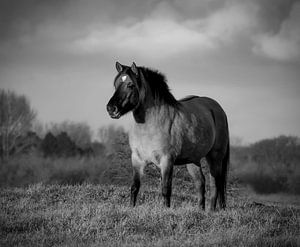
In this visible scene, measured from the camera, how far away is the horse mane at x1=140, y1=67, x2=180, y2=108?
7.82m

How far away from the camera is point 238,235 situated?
557 centimetres

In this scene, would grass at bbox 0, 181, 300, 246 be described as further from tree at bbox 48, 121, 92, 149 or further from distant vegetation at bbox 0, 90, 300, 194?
tree at bbox 48, 121, 92, 149

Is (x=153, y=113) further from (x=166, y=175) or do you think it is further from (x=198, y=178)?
(x=198, y=178)

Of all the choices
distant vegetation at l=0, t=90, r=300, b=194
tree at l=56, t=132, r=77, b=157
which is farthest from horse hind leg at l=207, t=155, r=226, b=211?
tree at l=56, t=132, r=77, b=157

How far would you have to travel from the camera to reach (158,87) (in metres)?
7.93

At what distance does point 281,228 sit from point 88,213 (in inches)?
114

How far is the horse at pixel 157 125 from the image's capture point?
732 cm

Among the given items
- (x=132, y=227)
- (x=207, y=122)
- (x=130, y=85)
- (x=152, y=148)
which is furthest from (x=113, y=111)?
(x=207, y=122)

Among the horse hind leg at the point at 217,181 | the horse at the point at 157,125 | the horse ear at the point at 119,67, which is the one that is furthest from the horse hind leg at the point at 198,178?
the horse ear at the point at 119,67

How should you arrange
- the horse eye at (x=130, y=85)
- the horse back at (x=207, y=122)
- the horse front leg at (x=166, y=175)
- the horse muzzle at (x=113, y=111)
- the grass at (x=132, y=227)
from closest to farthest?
the grass at (x=132, y=227)
the horse muzzle at (x=113, y=111)
the horse front leg at (x=166, y=175)
the horse eye at (x=130, y=85)
the horse back at (x=207, y=122)

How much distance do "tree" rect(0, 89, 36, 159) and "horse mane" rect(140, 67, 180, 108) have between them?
34.4 meters

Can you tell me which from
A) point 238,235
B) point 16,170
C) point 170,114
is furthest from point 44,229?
point 16,170

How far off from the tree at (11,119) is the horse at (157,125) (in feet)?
113

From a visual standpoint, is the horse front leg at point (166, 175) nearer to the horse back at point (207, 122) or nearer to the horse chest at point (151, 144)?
the horse chest at point (151, 144)
